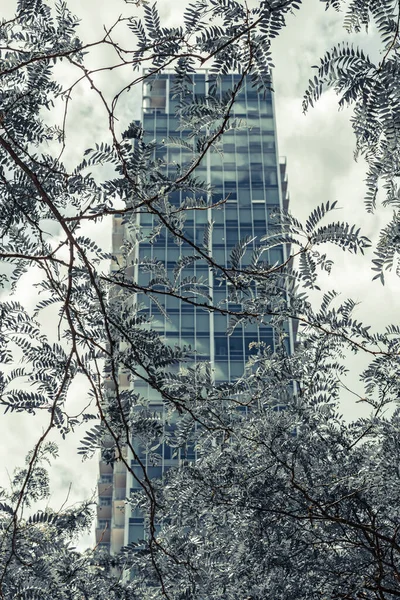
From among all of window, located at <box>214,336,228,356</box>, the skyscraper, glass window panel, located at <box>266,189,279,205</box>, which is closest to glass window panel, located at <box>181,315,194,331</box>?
the skyscraper

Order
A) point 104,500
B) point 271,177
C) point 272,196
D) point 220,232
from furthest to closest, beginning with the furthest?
1. point 271,177
2. point 272,196
3. point 104,500
4. point 220,232

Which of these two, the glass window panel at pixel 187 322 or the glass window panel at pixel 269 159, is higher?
the glass window panel at pixel 269 159

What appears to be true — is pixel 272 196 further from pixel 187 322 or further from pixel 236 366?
pixel 236 366

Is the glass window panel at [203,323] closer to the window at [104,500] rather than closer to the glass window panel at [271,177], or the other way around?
the glass window panel at [271,177]

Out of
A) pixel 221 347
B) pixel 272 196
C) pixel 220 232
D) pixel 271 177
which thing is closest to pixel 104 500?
pixel 221 347

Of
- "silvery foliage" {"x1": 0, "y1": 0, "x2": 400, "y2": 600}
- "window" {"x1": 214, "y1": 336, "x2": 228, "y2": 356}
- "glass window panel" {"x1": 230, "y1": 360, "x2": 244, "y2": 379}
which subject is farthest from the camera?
"window" {"x1": 214, "y1": 336, "x2": 228, "y2": 356}

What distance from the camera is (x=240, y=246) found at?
2.03 m

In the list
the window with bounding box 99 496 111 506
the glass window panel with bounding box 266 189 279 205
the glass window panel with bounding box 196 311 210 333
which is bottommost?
the window with bounding box 99 496 111 506

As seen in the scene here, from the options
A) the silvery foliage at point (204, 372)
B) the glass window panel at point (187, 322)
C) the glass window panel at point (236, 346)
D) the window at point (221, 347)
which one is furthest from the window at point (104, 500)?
the silvery foliage at point (204, 372)

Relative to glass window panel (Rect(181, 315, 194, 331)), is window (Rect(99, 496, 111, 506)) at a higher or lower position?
lower

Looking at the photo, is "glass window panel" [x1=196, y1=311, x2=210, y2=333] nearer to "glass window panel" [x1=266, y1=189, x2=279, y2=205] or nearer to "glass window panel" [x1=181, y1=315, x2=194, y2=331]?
"glass window panel" [x1=181, y1=315, x2=194, y2=331]

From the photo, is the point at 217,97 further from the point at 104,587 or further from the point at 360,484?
the point at 104,587

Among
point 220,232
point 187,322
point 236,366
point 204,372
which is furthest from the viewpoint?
point 220,232

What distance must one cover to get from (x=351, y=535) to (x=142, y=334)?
7.25 feet
